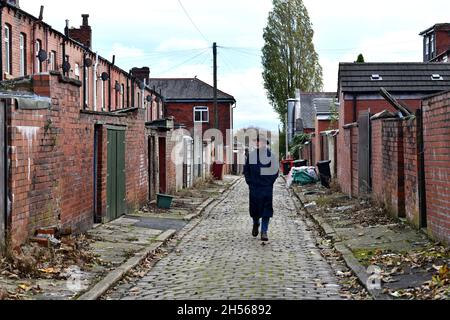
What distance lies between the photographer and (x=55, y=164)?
1220cm

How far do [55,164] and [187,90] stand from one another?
5790 centimetres

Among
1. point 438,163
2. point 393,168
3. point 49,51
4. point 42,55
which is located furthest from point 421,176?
point 49,51

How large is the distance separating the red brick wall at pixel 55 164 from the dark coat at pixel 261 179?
10.1 ft

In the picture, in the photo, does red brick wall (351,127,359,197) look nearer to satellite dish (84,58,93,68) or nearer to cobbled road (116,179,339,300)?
cobbled road (116,179,339,300)

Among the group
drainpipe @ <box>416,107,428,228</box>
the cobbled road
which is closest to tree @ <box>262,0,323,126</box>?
the cobbled road

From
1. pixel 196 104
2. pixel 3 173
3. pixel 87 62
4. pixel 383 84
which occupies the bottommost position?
pixel 3 173

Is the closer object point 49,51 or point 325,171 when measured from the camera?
point 325,171

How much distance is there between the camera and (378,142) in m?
18.1

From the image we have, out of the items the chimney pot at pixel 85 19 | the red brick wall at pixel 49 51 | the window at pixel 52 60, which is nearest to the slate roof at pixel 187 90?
the red brick wall at pixel 49 51

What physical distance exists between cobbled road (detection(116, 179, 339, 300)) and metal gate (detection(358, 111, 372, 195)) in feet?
12.3

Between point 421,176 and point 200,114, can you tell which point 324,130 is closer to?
point 200,114

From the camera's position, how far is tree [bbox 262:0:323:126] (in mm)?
74438

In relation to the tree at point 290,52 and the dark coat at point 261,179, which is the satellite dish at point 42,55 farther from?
the tree at point 290,52
